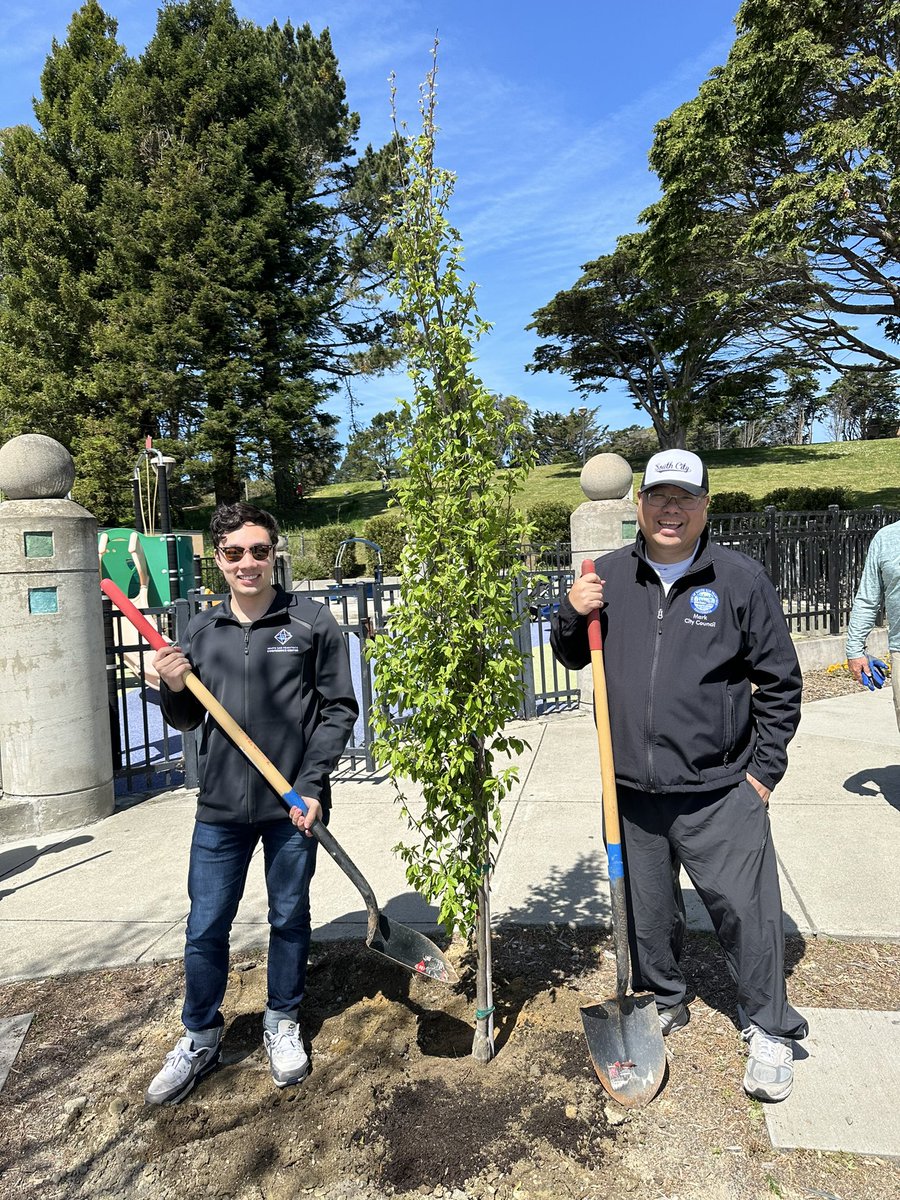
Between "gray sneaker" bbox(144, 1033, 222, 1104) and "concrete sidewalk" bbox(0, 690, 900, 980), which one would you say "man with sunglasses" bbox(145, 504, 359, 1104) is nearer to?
"gray sneaker" bbox(144, 1033, 222, 1104)

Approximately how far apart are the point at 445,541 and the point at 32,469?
3787 mm

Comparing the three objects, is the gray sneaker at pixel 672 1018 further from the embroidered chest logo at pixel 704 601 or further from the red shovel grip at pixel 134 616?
the red shovel grip at pixel 134 616

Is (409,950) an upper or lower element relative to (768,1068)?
upper

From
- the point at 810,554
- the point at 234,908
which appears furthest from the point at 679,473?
the point at 810,554

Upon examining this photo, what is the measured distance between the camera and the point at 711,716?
230 centimetres

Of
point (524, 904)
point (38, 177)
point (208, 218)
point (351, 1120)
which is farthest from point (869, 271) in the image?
point (38, 177)

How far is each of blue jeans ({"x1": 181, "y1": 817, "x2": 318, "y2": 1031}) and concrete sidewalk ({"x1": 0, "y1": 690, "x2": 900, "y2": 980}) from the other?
34.3 inches

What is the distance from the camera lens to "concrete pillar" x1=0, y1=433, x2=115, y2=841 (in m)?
4.83

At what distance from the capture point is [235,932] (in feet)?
11.5

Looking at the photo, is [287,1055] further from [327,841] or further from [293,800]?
[293,800]

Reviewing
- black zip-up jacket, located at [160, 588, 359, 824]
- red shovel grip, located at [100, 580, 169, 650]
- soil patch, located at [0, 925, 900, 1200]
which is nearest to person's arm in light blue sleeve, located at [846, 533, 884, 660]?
soil patch, located at [0, 925, 900, 1200]

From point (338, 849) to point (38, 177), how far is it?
3265 cm

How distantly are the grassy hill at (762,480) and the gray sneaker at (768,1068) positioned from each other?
25398 mm

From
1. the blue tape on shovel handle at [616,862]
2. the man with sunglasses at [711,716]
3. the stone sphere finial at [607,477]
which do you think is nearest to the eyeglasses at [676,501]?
the man with sunglasses at [711,716]
